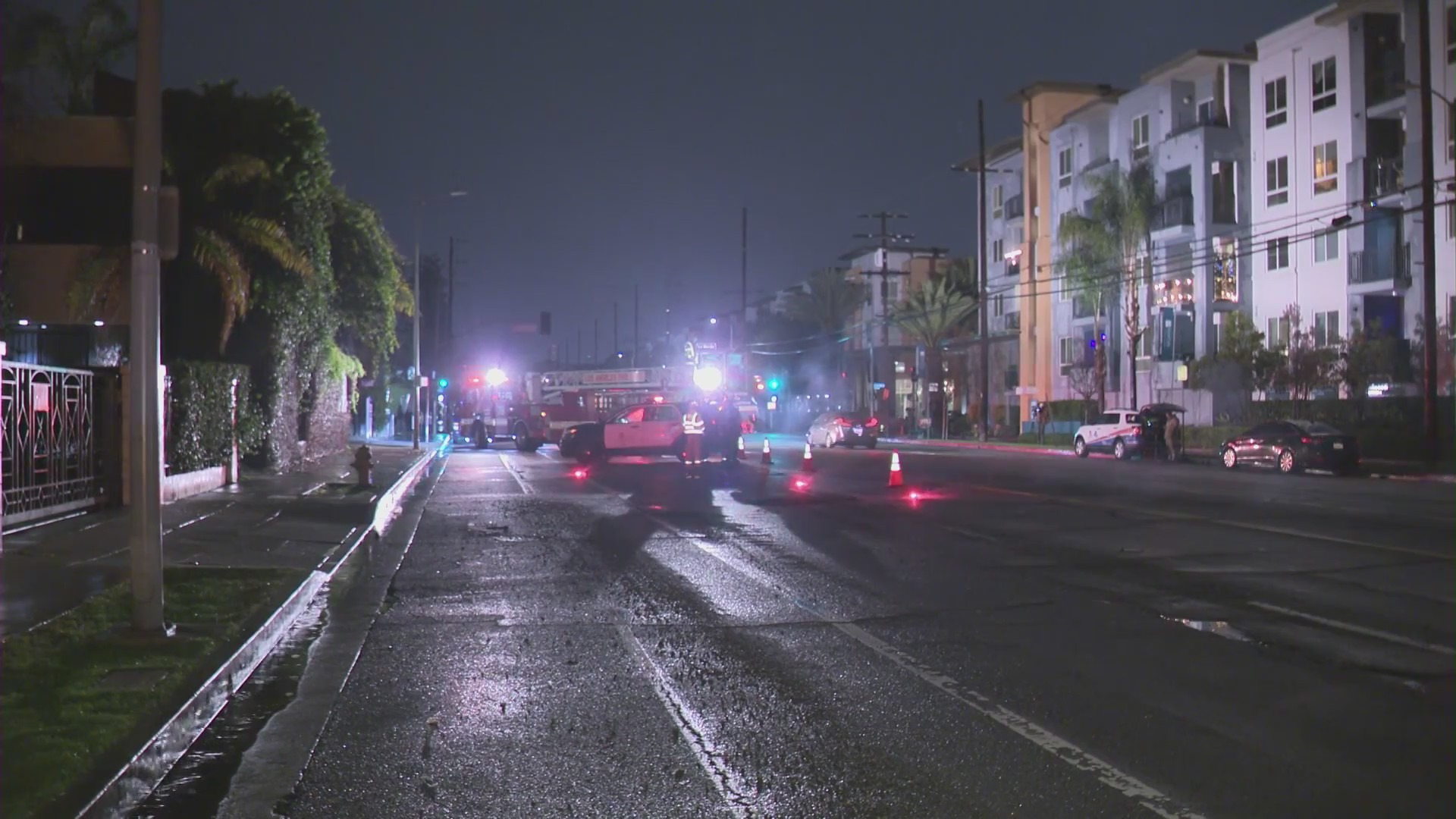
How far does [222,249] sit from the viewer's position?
79.1 feet

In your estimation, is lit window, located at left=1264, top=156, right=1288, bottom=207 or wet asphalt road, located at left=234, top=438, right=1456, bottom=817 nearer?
wet asphalt road, located at left=234, top=438, right=1456, bottom=817

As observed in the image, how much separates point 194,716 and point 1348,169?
4452 cm

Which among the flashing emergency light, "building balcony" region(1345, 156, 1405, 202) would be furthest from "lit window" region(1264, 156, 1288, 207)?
the flashing emergency light

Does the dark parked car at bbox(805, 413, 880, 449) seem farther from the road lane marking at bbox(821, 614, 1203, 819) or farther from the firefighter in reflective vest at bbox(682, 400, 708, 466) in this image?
the road lane marking at bbox(821, 614, 1203, 819)

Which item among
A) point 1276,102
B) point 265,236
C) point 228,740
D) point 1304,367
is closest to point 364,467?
point 265,236

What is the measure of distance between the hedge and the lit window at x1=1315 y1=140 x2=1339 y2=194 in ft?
119

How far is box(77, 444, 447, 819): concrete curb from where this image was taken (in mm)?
6074

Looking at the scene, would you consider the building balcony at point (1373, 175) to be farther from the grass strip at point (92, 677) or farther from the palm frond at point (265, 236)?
the grass strip at point (92, 677)

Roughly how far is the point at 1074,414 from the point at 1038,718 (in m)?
54.1

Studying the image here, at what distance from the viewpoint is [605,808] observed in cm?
595

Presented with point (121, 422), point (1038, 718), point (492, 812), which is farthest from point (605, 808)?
point (121, 422)

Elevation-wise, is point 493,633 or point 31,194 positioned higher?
point 31,194

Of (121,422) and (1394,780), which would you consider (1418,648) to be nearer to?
(1394,780)

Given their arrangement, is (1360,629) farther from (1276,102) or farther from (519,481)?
(1276,102)
